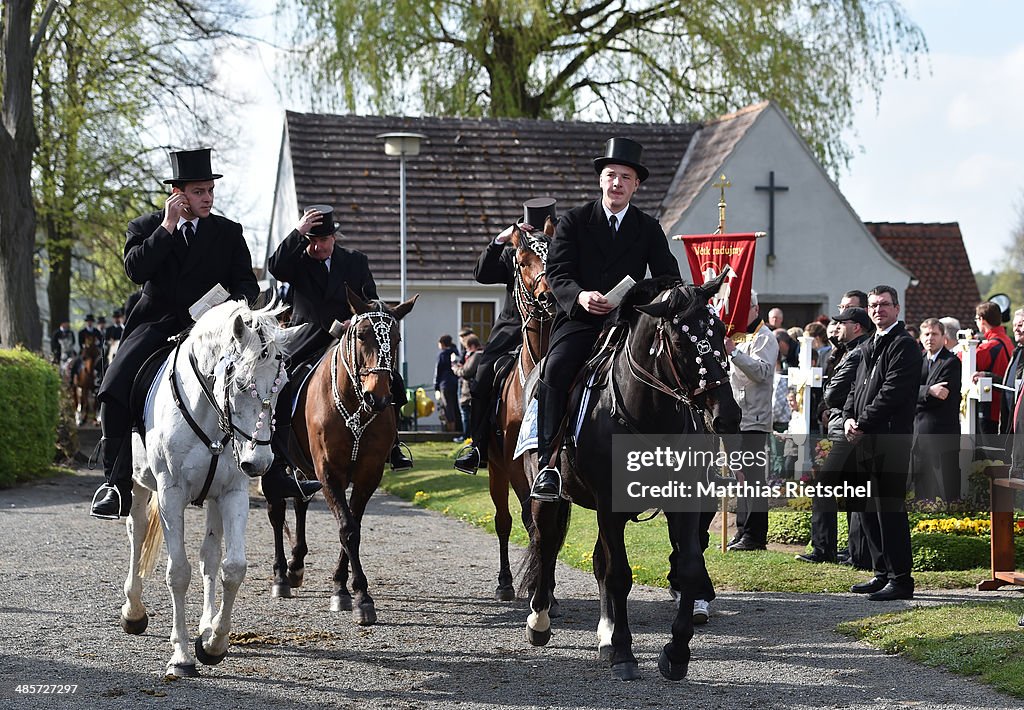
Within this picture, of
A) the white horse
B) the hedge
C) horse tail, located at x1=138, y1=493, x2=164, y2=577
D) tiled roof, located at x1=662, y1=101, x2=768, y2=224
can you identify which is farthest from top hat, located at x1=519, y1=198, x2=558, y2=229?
tiled roof, located at x1=662, y1=101, x2=768, y2=224

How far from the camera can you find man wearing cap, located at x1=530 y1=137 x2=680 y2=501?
8.26 m

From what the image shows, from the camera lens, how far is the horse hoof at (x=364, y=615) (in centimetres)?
919

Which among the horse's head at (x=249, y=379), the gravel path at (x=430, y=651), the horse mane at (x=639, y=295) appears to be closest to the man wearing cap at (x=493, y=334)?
the gravel path at (x=430, y=651)

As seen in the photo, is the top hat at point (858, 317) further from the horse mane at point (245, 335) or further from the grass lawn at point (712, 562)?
the horse mane at point (245, 335)

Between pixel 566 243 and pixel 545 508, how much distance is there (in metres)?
1.70

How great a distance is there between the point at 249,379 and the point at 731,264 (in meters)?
7.98

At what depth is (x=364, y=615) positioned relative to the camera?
9.20 metres

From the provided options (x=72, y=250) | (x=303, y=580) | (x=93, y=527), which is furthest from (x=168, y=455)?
(x=72, y=250)

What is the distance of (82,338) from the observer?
102 feet

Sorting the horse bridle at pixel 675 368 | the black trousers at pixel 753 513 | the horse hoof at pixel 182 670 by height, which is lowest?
the horse hoof at pixel 182 670

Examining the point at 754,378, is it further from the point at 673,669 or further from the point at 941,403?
the point at 673,669

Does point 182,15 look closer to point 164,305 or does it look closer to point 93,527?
point 93,527

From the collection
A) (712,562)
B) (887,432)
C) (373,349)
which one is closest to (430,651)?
(373,349)

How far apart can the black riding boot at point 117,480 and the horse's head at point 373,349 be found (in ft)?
5.87
